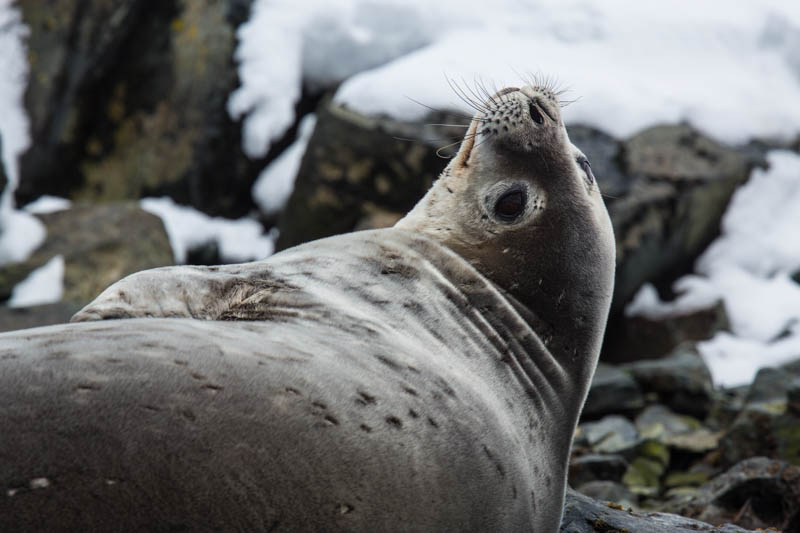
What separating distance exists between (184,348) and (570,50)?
910 centimetres

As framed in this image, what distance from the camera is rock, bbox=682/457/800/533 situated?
14.2ft

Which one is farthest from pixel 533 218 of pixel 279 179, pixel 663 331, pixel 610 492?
pixel 279 179

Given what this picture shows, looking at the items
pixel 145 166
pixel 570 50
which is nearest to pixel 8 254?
pixel 145 166

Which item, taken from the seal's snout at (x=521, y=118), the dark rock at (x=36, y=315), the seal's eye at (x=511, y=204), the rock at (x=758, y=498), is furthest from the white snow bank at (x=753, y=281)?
the dark rock at (x=36, y=315)

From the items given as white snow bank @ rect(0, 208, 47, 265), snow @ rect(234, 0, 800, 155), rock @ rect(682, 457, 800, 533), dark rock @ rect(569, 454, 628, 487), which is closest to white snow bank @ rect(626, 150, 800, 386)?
snow @ rect(234, 0, 800, 155)

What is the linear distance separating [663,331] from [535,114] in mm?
5677

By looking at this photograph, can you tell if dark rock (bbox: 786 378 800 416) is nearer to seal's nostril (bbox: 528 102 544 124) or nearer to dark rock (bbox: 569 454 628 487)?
dark rock (bbox: 569 454 628 487)

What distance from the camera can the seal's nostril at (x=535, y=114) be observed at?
3.82 m

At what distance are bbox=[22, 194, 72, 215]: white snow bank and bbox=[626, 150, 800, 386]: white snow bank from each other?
5814 millimetres

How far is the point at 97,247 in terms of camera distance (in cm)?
878

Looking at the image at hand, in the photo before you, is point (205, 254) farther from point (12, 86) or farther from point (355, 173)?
point (12, 86)

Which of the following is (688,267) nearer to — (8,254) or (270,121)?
(270,121)

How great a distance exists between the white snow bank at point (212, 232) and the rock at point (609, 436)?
495 cm

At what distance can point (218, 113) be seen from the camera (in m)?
11.1
